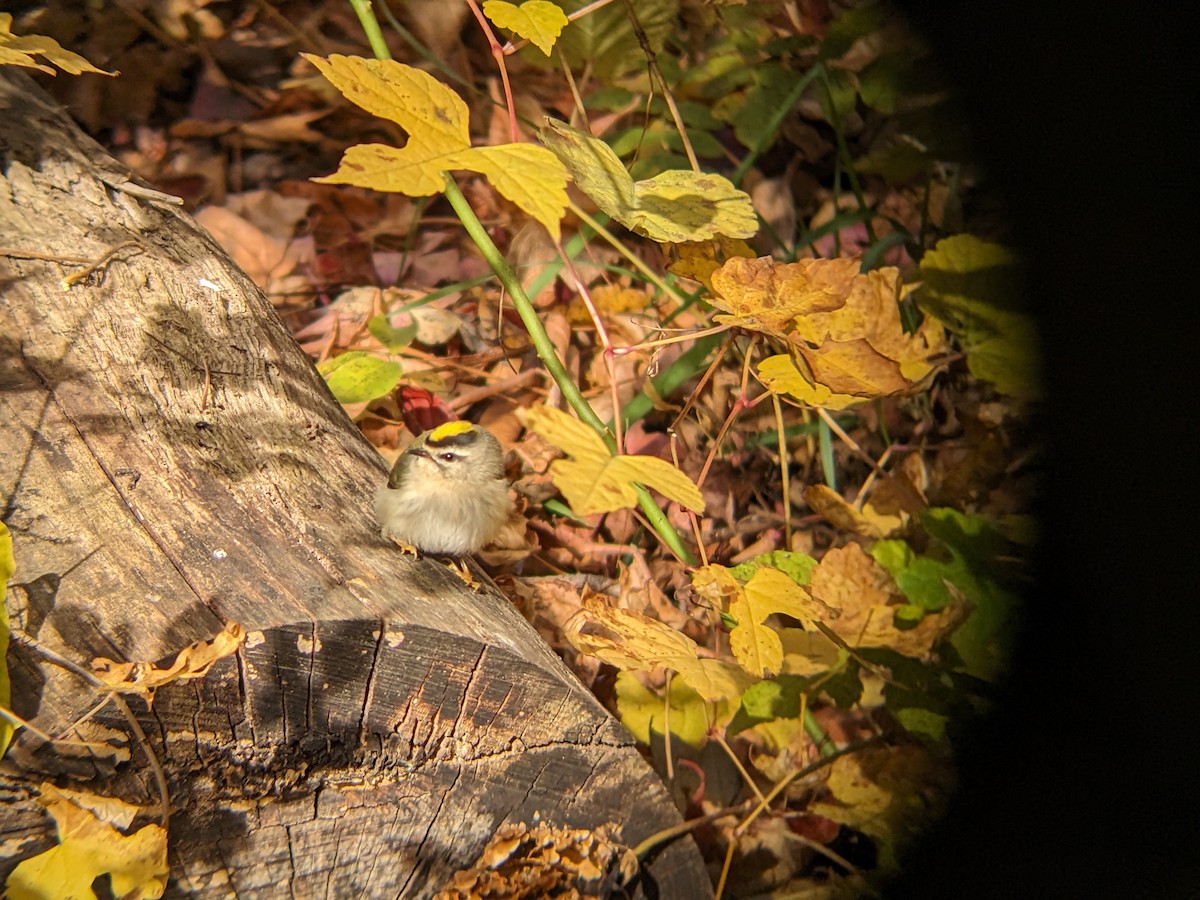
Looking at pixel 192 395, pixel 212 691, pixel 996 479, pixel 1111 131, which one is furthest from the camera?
pixel 996 479

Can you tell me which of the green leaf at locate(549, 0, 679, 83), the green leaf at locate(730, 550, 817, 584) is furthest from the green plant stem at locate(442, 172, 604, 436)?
the green leaf at locate(549, 0, 679, 83)

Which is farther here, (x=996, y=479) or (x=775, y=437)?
(x=775, y=437)

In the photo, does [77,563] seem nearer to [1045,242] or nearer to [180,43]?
[1045,242]

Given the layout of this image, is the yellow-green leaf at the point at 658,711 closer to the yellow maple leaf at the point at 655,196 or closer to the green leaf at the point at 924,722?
the green leaf at the point at 924,722

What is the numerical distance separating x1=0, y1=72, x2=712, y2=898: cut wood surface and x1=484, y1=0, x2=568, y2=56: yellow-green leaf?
83 cm

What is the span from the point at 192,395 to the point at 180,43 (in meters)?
2.42

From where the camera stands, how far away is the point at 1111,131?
1.09 m

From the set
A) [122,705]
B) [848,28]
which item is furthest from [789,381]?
[848,28]

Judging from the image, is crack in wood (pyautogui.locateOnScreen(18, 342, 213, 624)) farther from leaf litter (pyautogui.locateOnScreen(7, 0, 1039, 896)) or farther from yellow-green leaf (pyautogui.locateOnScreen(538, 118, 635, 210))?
yellow-green leaf (pyautogui.locateOnScreen(538, 118, 635, 210))

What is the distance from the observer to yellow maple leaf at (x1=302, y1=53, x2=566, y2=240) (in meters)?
1.11

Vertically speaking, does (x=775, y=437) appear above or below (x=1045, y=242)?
below

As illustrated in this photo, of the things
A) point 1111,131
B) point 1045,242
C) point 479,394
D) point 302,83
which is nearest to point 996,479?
point 1045,242

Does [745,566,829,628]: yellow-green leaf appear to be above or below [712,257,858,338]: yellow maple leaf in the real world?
below


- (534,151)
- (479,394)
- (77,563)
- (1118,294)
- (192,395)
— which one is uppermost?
(534,151)
